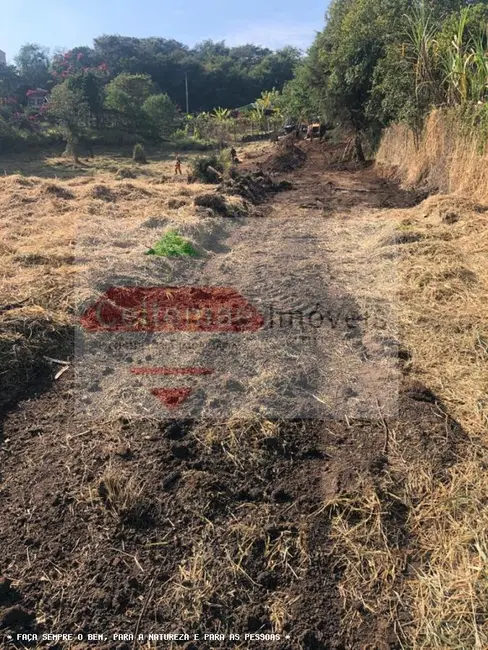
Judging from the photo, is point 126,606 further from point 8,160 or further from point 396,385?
point 8,160

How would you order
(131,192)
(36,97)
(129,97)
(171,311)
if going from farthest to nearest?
(36,97)
(129,97)
(131,192)
(171,311)

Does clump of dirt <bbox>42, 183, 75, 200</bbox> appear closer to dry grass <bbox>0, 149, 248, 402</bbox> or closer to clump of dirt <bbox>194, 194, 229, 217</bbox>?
dry grass <bbox>0, 149, 248, 402</bbox>

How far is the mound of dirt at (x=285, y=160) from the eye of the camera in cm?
1460

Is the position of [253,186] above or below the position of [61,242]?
above

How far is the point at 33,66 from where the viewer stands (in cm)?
6700

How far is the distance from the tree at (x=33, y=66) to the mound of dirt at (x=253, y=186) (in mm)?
53817

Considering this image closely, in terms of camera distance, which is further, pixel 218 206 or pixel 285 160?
pixel 285 160

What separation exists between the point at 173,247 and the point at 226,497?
4155 millimetres

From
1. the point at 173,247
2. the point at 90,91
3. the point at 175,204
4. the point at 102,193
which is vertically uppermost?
the point at 90,91

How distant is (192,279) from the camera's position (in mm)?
5203

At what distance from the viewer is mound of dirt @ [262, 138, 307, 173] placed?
575 inches

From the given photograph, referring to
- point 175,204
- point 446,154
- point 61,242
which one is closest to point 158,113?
point 175,204

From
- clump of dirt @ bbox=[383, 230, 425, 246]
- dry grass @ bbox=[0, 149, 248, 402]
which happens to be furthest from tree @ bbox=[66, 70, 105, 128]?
clump of dirt @ bbox=[383, 230, 425, 246]

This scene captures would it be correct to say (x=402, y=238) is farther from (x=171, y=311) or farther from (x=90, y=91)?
(x=90, y=91)
